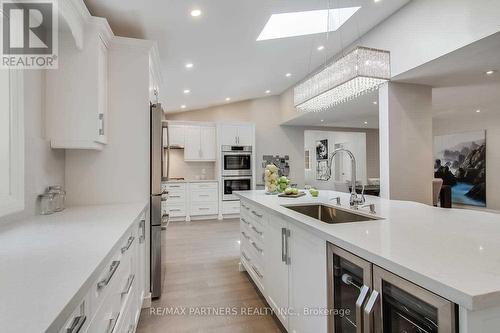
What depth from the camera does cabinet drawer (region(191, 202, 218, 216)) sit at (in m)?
5.90

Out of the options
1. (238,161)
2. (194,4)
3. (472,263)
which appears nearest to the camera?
(472,263)

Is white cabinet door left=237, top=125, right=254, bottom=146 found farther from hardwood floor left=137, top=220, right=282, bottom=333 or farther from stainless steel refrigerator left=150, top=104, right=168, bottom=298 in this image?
stainless steel refrigerator left=150, top=104, right=168, bottom=298

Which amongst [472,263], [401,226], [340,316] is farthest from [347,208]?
[472,263]

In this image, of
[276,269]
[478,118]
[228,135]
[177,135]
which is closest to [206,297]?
[276,269]

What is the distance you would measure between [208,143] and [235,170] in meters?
0.95

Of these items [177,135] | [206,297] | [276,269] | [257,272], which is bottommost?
[206,297]

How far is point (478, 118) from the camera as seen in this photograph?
6.61 meters

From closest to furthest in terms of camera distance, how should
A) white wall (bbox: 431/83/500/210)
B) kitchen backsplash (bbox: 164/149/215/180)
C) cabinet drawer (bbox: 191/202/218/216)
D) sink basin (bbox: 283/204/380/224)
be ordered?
sink basin (bbox: 283/204/380/224)
white wall (bbox: 431/83/500/210)
cabinet drawer (bbox: 191/202/218/216)
kitchen backsplash (bbox: 164/149/215/180)

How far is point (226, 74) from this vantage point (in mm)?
4590

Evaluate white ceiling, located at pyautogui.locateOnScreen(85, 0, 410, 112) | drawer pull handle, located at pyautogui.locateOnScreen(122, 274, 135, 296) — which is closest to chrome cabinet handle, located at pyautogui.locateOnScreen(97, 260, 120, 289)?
drawer pull handle, located at pyautogui.locateOnScreen(122, 274, 135, 296)

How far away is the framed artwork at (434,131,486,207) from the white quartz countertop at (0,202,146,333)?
27.4 ft

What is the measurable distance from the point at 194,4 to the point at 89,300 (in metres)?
2.53

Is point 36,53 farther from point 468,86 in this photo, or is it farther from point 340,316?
point 468,86

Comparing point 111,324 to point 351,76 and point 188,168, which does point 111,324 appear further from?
point 188,168
